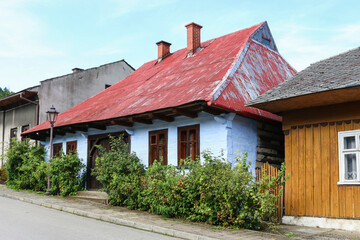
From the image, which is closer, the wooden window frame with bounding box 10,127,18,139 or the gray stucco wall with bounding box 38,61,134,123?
the gray stucco wall with bounding box 38,61,134,123

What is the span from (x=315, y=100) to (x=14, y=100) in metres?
18.3

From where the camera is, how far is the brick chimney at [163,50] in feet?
67.1

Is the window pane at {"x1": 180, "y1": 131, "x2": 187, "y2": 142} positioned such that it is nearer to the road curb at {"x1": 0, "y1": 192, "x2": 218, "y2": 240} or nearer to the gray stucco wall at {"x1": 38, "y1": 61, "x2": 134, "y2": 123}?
the road curb at {"x1": 0, "y1": 192, "x2": 218, "y2": 240}

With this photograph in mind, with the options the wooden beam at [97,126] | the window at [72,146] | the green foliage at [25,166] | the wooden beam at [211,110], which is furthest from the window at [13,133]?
the wooden beam at [211,110]

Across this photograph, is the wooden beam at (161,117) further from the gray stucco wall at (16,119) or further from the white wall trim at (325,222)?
the gray stucco wall at (16,119)

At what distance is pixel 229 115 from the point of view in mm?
11609

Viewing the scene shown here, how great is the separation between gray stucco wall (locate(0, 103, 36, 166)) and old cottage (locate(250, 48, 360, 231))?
15217 mm

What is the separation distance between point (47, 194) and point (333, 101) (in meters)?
10.8

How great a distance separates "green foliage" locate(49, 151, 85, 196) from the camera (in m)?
15.2

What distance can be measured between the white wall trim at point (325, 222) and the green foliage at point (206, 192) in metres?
0.61

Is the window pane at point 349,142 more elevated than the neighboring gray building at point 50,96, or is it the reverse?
the neighboring gray building at point 50,96

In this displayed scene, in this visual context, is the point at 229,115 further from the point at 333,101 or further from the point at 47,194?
the point at 47,194

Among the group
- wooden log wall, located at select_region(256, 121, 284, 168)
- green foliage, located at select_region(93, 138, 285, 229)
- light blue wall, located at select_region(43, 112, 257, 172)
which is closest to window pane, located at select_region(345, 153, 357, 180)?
green foliage, located at select_region(93, 138, 285, 229)

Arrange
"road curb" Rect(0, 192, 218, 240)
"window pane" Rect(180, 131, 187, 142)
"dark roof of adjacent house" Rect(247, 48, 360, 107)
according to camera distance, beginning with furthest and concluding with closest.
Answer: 1. "window pane" Rect(180, 131, 187, 142)
2. "dark roof of adjacent house" Rect(247, 48, 360, 107)
3. "road curb" Rect(0, 192, 218, 240)
